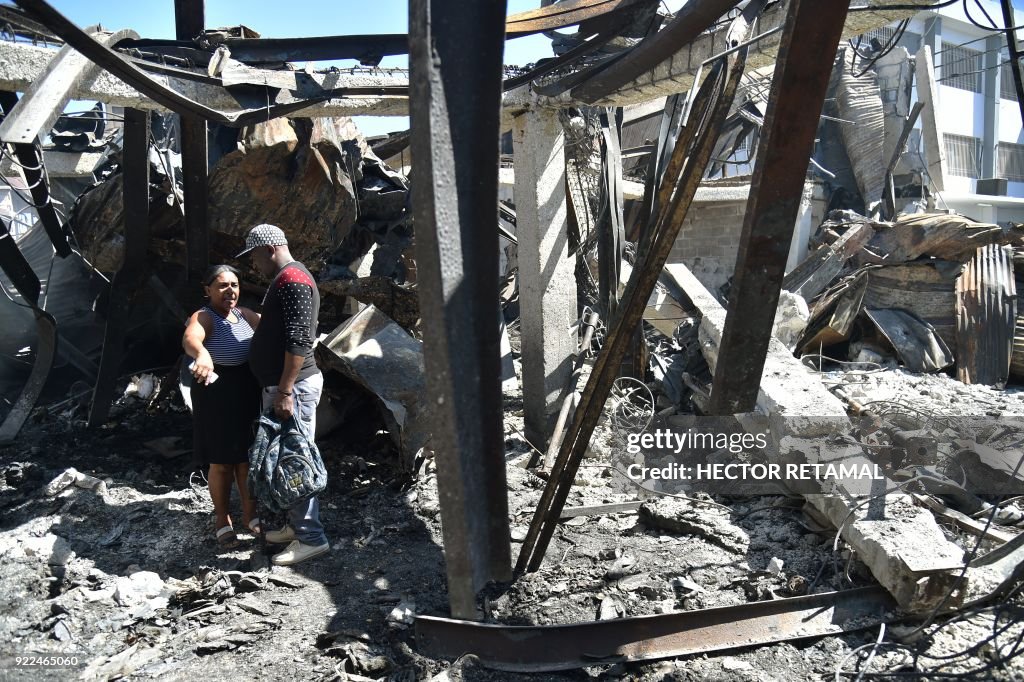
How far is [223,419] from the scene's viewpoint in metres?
4.45

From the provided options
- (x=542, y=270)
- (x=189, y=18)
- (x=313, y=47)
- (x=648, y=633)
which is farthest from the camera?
(x=542, y=270)

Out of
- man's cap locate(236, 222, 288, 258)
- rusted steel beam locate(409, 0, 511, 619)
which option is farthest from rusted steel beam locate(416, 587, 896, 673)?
man's cap locate(236, 222, 288, 258)

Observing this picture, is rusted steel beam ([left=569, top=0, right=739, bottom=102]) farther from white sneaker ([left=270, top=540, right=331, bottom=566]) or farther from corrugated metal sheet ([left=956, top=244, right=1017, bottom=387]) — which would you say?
Result: corrugated metal sheet ([left=956, top=244, right=1017, bottom=387])

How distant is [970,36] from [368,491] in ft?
90.3

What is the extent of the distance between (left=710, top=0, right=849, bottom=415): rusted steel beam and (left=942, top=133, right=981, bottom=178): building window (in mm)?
25365

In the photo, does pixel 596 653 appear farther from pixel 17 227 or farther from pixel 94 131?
pixel 17 227

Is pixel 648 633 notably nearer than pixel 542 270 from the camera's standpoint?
Yes

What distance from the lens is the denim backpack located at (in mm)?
4113

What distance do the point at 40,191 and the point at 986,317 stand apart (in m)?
10.3

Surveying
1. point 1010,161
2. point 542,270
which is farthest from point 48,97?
point 1010,161

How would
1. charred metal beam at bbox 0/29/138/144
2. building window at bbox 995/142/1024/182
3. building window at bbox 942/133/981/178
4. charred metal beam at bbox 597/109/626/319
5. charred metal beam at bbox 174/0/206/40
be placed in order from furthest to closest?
building window at bbox 995/142/1024/182
building window at bbox 942/133/981/178
charred metal beam at bbox 597/109/626/319
charred metal beam at bbox 174/0/206/40
charred metal beam at bbox 0/29/138/144

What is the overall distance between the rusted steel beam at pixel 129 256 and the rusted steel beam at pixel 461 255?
4.45 m

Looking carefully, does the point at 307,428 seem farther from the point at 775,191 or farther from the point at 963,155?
the point at 963,155

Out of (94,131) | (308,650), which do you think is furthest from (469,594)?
(94,131)
